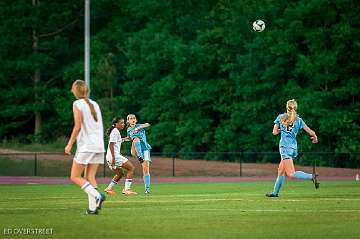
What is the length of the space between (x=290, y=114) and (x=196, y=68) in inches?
1646


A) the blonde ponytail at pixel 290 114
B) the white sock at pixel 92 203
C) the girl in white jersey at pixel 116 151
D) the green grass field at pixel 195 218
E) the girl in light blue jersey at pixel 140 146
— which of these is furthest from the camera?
the girl in light blue jersey at pixel 140 146

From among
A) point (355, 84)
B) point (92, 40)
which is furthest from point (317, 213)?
point (92, 40)

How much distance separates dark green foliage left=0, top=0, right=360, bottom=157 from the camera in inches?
2281

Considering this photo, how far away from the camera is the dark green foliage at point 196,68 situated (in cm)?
5794

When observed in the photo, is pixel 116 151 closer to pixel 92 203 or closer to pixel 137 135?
pixel 137 135

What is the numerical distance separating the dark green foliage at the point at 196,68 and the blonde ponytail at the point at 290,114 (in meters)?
32.2

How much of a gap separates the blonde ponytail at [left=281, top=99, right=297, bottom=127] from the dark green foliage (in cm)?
3221

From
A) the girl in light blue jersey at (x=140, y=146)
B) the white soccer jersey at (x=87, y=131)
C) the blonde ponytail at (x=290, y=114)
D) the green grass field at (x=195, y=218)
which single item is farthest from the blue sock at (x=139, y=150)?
the white soccer jersey at (x=87, y=131)

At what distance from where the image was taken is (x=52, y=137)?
243 ft

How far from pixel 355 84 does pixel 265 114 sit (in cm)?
664

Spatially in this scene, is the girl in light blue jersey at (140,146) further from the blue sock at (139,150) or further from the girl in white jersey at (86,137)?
the girl in white jersey at (86,137)

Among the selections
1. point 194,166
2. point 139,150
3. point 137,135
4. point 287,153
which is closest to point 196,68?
point 194,166

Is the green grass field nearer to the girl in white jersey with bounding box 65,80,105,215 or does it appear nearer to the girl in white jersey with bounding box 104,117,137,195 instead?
the girl in white jersey with bounding box 65,80,105,215

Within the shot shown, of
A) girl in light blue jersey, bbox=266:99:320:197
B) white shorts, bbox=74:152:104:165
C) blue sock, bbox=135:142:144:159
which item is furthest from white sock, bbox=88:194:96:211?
blue sock, bbox=135:142:144:159
